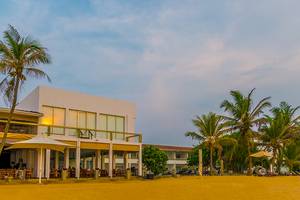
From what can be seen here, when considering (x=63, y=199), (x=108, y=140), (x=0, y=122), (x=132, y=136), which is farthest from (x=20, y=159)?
(x=63, y=199)

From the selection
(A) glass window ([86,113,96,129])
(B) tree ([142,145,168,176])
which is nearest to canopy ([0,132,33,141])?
(A) glass window ([86,113,96,129])

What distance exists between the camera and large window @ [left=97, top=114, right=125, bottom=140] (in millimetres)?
31616

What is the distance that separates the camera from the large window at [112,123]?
104 ft

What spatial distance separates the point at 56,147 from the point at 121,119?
37.7 feet

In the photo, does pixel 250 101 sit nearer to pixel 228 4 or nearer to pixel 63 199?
pixel 228 4

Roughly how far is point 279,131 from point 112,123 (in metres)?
15.9

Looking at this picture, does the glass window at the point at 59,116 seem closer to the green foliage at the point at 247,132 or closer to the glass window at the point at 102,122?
the glass window at the point at 102,122

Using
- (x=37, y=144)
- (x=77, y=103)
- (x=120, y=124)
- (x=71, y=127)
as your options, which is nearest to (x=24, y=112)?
(x=71, y=127)

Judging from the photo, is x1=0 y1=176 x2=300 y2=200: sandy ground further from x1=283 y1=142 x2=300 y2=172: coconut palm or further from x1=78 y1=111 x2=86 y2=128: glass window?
x1=283 y1=142 x2=300 y2=172: coconut palm

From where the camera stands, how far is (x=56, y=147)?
2227 cm

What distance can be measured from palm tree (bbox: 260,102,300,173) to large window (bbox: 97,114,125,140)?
1320 cm

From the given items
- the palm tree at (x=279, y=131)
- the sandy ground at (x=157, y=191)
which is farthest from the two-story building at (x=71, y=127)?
the palm tree at (x=279, y=131)

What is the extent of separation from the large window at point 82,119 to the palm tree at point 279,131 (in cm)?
1579

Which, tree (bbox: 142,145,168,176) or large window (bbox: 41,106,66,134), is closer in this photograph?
large window (bbox: 41,106,66,134)
